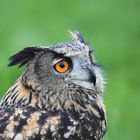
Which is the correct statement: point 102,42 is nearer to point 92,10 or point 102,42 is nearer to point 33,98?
point 92,10

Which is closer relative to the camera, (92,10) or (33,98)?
(33,98)

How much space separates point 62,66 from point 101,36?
22.7 feet

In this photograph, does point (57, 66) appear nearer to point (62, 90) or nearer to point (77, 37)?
point (62, 90)

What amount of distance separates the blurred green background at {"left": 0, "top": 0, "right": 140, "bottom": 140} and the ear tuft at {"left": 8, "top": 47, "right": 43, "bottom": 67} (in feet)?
6.20

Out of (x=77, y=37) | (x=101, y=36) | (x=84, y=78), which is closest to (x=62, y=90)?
(x=84, y=78)

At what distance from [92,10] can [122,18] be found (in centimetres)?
76

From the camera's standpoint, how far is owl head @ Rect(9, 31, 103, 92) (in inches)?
362

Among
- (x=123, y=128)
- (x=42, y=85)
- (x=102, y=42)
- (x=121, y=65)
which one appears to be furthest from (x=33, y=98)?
(x=102, y=42)

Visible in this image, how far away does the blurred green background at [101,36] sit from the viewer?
12.1 m

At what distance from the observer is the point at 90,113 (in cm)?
933

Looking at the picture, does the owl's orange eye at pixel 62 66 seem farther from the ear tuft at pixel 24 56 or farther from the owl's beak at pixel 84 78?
the ear tuft at pixel 24 56

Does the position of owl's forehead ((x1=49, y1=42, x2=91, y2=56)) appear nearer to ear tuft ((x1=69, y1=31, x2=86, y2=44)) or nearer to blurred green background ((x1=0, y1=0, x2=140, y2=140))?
ear tuft ((x1=69, y1=31, x2=86, y2=44))

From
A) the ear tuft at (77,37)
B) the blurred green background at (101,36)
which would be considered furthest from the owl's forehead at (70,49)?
the blurred green background at (101,36)

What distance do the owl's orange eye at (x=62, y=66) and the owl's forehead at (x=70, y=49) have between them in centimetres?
8
